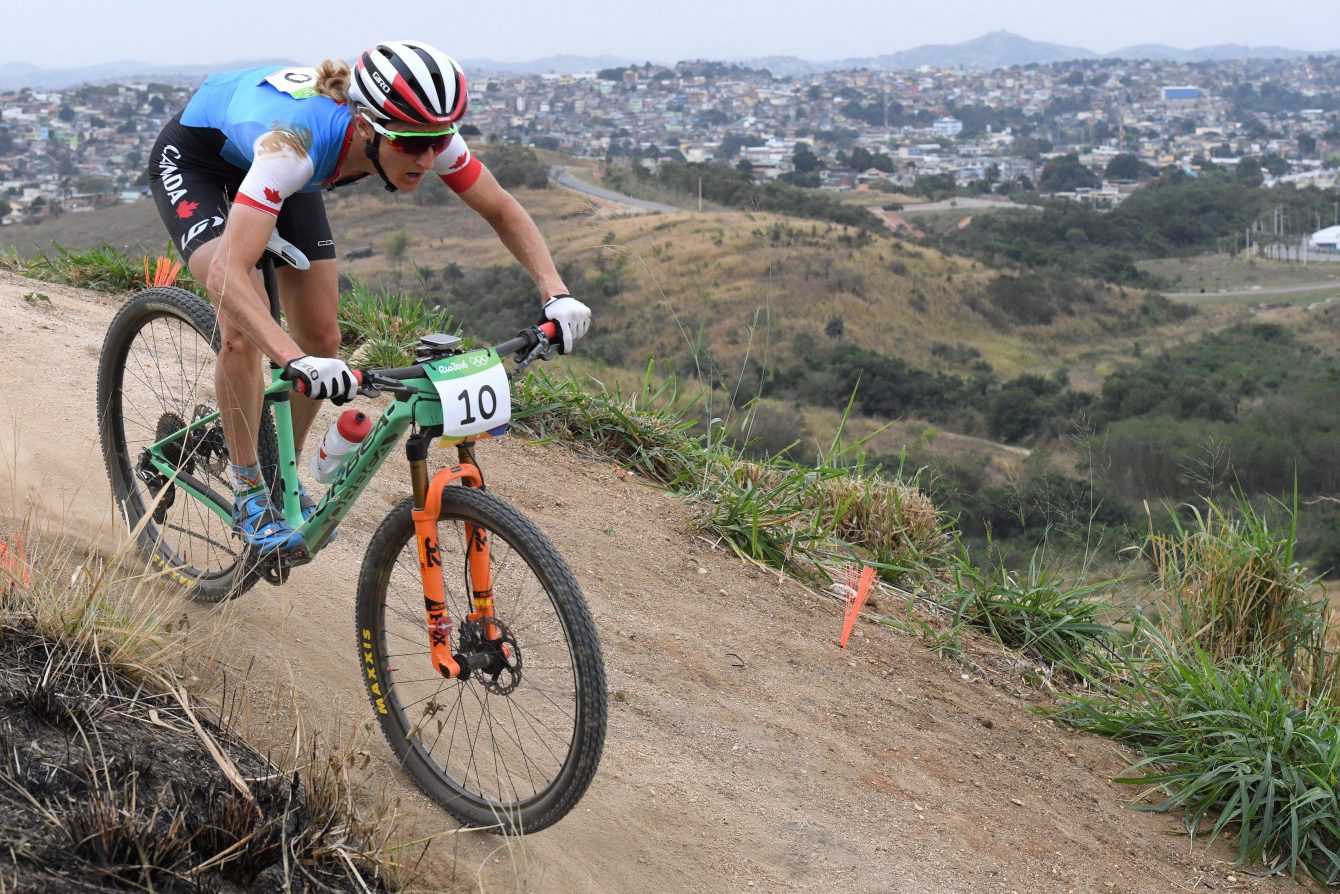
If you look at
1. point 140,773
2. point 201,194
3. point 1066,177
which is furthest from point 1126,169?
point 140,773

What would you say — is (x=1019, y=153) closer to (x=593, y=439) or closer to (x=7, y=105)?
(x=7, y=105)

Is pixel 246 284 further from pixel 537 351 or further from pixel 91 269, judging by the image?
pixel 91 269

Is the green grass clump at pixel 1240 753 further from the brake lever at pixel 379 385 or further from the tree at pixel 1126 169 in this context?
the tree at pixel 1126 169

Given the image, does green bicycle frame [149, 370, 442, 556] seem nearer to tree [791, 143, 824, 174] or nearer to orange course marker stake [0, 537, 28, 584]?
orange course marker stake [0, 537, 28, 584]

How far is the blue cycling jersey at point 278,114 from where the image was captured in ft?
10.3

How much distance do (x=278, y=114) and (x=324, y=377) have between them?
92cm

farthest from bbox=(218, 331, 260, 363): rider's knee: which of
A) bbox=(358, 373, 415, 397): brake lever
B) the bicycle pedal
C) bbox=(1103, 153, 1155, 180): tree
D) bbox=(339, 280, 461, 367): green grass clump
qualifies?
bbox=(1103, 153, 1155, 180): tree

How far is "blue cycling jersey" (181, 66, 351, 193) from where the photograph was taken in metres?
3.14

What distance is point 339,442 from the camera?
336 centimetres

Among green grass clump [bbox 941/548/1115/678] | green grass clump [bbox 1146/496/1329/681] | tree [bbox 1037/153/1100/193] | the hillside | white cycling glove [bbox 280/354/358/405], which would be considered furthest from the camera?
tree [bbox 1037/153/1100/193]

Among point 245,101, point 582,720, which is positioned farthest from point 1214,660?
point 245,101

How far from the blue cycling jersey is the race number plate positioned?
75 centimetres

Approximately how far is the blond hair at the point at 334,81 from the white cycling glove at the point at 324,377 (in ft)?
2.99

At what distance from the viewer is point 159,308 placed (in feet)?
12.4
